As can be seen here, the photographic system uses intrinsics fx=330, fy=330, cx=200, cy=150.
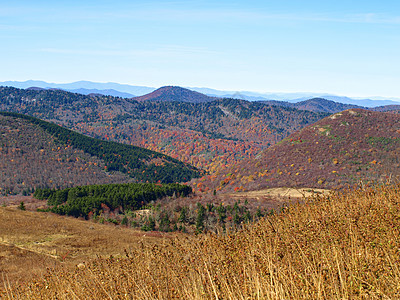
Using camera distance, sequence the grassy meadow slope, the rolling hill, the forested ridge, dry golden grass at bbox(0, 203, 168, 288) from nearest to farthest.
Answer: dry golden grass at bbox(0, 203, 168, 288)
the forested ridge
the grassy meadow slope
the rolling hill

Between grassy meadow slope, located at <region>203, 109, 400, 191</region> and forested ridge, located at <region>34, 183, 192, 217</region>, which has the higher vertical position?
grassy meadow slope, located at <region>203, 109, 400, 191</region>

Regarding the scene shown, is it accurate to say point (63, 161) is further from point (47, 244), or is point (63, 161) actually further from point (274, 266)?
point (274, 266)

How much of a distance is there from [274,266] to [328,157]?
8321cm

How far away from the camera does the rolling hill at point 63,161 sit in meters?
117

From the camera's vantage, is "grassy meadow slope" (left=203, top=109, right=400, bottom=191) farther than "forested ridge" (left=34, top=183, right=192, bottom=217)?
Yes

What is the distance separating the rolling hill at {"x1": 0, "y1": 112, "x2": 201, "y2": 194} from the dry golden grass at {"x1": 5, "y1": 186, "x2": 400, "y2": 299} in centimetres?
11475

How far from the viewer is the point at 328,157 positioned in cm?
8156

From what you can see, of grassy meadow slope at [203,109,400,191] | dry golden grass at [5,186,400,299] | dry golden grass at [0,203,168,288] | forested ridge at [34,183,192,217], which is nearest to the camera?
dry golden grass at [5,186,400,299]

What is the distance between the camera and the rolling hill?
116688 millimetres

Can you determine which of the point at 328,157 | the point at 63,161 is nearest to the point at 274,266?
the point at 328,157

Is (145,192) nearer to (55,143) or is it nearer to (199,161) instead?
(55,143)

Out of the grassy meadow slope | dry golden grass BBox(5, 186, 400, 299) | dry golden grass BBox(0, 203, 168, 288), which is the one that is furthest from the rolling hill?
dry golden grass BBox(5, 186, 400, 299)

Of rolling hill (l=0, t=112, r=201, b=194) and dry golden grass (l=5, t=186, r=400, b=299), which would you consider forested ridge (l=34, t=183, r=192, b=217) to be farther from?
rolling hill (l=0, t=112, r=201, b=194)

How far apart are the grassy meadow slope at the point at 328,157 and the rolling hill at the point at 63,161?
160 feet
